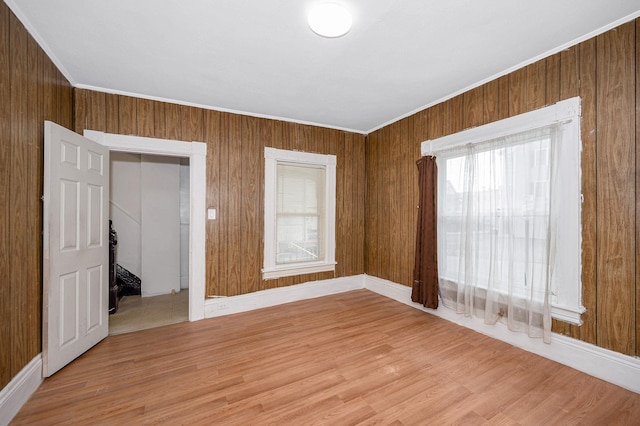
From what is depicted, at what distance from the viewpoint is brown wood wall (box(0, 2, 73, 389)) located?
174 centimetres

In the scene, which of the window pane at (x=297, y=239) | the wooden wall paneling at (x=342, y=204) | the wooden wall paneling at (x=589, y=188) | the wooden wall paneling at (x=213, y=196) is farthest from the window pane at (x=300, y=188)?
the wooden wall paneling at (x=589, y=188)

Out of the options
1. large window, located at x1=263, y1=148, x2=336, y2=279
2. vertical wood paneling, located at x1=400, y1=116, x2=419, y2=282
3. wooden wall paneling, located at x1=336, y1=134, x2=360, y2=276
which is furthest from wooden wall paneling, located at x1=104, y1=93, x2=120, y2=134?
vertical wood paneling, located at x1=400, y1=116, x2=419, y2=282

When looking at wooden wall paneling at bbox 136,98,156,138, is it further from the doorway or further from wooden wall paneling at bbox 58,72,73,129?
the doorway

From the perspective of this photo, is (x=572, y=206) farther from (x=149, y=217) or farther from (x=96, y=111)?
(x=149, y=217)

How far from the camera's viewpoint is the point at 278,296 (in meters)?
3.87

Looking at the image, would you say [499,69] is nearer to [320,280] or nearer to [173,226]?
[320,280]

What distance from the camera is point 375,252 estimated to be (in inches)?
176

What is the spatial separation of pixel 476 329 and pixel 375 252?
1831mm

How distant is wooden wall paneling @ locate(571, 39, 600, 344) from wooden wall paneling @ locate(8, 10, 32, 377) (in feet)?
14.1

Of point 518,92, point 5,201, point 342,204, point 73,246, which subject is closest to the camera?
point 5,201

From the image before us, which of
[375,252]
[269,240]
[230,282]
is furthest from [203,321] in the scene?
[375,252]

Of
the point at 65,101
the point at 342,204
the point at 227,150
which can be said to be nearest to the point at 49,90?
the point at 65,101

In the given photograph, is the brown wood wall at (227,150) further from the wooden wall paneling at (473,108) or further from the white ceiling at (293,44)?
the wooden wall paneling at (473,108)

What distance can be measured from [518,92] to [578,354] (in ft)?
7.87
